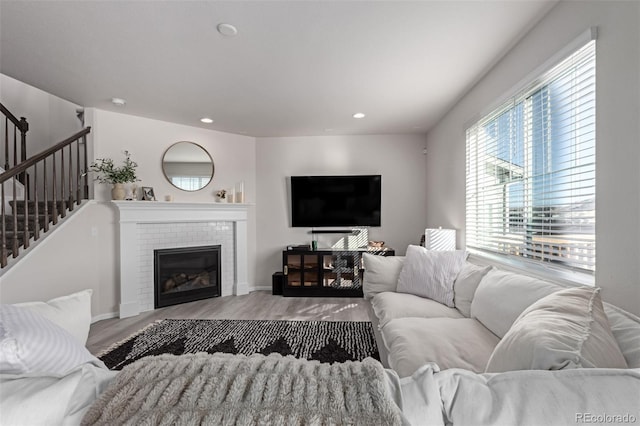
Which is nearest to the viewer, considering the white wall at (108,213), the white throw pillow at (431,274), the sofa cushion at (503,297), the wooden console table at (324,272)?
the sofa cushion at (503,297)

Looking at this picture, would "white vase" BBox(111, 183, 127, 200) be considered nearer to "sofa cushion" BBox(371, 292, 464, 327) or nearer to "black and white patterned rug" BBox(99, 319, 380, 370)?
"black and white patterned rug" BBox(99, 319, 380, 370)

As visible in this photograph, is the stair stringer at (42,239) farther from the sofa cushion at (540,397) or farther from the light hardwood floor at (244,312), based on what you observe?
the sofa cushion at (540,397)

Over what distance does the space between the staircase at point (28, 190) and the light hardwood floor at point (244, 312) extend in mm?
1135

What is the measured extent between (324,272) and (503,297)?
2755 mm

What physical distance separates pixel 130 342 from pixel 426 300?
2.76 meters

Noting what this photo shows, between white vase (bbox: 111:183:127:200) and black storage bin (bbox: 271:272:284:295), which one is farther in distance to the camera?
black storage bin (bbox: 271:272:284:295)

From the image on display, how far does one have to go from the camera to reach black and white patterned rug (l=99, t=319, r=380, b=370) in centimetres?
233

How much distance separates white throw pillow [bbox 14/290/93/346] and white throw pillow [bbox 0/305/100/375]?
0.43 feet

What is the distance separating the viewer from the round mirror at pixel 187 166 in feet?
12.8

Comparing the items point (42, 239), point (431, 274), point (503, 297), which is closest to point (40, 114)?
point (42, 239)

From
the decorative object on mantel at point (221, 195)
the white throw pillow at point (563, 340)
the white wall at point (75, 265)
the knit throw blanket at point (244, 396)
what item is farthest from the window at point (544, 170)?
the white wall at point (75, 265)

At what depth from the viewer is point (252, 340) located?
8.50 feet

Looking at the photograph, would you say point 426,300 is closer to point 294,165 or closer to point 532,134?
point 532,134

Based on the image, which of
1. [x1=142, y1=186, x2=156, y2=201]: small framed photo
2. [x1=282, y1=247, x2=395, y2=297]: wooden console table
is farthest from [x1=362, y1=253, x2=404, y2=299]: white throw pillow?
[x1=142, y1=186, x2=156, y2=201]: small framed photo
